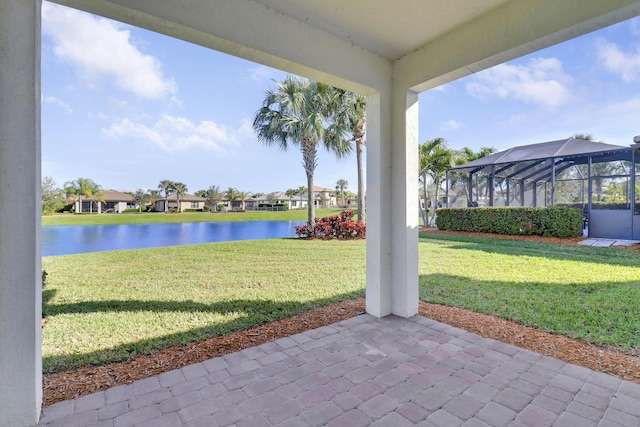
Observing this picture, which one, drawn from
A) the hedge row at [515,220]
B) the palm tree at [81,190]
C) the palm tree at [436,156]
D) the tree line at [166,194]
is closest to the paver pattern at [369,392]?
the hedge row at [515,220]

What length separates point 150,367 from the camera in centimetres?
260

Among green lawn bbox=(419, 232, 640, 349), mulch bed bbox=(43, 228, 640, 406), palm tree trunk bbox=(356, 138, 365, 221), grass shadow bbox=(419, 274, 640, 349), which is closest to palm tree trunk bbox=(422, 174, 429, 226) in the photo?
palm tree trunk bbox=(356, 138, 365, 221)

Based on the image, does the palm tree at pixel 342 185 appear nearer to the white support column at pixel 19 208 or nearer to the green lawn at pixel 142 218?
the green lawn at pixel 142 218

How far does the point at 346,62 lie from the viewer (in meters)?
3.14

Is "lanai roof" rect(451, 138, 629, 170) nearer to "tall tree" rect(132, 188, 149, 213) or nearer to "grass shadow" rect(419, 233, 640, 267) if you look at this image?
"grass shadow" rect(419, 233, 640, 267)

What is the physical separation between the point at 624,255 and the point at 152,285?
36.6 feet

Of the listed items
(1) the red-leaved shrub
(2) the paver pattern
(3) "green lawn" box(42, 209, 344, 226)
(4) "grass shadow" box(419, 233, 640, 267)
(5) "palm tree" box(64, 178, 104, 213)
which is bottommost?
(2) the paver pattern

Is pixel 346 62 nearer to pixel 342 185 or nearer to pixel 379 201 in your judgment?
pixel 379 201

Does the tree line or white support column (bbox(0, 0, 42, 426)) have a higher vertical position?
the tree line

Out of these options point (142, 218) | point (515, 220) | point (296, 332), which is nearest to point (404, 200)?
point (296, 332)

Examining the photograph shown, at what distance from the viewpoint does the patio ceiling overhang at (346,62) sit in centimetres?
174

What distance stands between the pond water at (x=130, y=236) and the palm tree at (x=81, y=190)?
10.3 meters

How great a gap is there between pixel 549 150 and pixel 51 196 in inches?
1124

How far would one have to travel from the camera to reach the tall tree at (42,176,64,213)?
17.5 m
